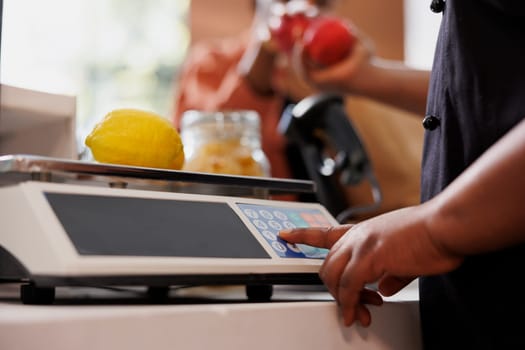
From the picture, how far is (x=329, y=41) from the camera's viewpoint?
133 cm

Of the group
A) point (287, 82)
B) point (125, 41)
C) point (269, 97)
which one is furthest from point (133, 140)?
point (125, 41)

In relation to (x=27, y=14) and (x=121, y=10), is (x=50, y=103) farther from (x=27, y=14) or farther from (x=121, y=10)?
(x=121, y=10)

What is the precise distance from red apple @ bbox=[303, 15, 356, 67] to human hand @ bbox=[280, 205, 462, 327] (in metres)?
0.81

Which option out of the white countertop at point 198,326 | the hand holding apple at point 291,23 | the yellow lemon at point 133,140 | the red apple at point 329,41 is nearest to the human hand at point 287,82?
the hand holding apple at point 291,23

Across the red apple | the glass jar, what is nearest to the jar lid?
the glass jar

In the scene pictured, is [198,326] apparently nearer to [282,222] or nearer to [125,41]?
[282,222]

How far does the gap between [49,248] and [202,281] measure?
0.11m

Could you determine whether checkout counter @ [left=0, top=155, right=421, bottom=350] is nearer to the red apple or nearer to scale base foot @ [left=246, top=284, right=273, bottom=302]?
scale base foot @ [left=246, top=284, right=273, bottom=302]

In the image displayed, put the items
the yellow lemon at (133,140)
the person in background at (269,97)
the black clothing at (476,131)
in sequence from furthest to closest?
the person in background at (269,97) → the yellow lemon at (133,140) → the black clothing at (476,131)

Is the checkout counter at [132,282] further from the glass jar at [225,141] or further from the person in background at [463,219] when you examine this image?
the glass jar at [225,141]

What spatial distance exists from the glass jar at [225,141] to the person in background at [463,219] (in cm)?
41

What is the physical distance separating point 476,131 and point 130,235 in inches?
10.5

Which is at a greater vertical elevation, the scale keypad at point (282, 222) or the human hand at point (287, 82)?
the human hand at point (287, 82)

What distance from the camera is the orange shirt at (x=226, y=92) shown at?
2045 millimetres
